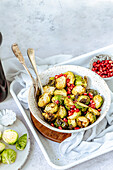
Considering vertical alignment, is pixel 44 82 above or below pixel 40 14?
below

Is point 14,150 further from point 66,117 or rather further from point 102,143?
point 102,143

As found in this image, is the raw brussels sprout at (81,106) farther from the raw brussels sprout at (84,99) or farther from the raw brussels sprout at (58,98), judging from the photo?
the raw brussels sprout at (58,98)

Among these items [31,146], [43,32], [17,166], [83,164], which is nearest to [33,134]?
[31,146]

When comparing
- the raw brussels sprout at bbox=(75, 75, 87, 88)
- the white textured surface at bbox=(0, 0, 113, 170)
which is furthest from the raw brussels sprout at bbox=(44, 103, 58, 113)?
the white textured surface at bbox=(0, 0, 113, 170)

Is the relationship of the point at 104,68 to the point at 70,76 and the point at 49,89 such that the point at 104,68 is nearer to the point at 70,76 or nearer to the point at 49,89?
the point at 70,76

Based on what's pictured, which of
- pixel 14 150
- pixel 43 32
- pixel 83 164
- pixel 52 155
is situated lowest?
pixel 83 164

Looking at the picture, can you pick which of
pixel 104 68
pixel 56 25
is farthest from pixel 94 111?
pixel 56 25

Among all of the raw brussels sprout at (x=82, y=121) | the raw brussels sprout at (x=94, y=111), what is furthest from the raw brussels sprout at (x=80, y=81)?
the raw brussels sprout at (x=82, y=121)
